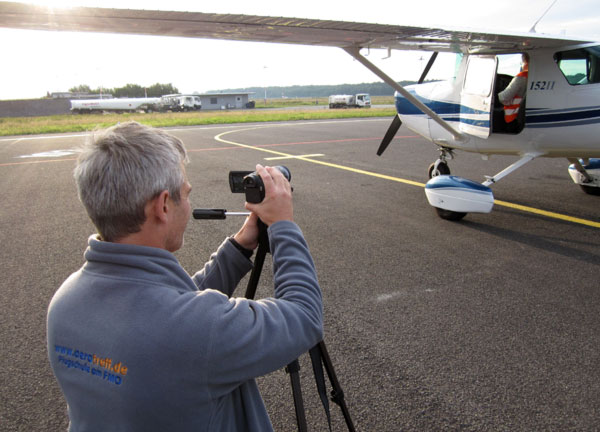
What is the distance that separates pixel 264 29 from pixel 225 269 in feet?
14.3

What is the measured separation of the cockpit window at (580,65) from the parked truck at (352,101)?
59941 mm

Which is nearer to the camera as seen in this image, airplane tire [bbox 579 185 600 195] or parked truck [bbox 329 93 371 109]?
airplane tire [bbox 579 185 600 195]

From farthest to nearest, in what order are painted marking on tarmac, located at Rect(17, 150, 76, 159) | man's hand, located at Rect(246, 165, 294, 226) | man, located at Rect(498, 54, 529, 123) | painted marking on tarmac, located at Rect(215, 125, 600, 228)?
1. painted marking on tarmac, located at Rect(17, 150, 76, 159)
2. man, located at Rect(498, 54, 529, 123)
3. painted marking on tarmac, located at Rect(215, 125, 600, 228)
4. man's hand, located at Rect(246, 165, 294, 226)

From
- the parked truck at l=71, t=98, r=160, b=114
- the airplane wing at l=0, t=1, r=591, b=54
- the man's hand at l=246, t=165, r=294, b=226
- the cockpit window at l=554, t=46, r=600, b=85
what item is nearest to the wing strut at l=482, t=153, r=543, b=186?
the cockpit window at l=554, t=46, r=600, b=85

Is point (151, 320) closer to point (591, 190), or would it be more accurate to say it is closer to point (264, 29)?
point (264, 29)

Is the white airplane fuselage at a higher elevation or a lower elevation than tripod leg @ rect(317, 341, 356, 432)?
higher

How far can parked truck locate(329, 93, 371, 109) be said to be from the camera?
210 feet

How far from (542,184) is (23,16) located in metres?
7.88

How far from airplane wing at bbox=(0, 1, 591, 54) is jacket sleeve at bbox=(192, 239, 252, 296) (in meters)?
3.00

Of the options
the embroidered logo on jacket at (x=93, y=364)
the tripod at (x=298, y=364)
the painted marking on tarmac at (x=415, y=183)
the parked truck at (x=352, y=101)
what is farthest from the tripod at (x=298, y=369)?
the parked truck at (x=352, y=101)

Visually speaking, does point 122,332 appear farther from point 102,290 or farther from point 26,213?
point 26,213

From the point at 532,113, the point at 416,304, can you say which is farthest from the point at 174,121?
the point at 416,304

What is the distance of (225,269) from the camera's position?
159cm

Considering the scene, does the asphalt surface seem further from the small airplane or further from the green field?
the green field
